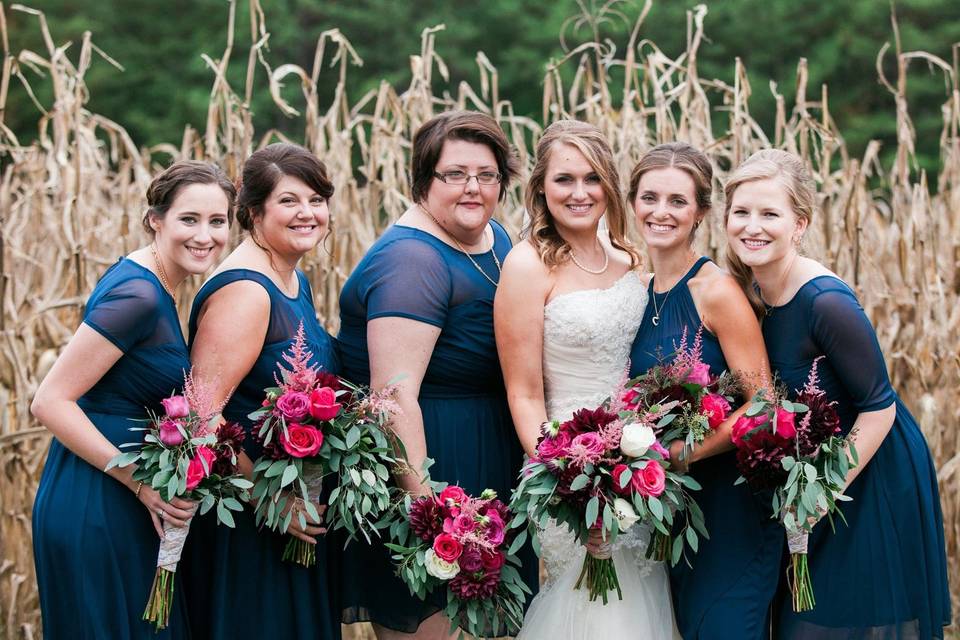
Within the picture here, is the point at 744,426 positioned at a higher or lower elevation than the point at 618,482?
higher

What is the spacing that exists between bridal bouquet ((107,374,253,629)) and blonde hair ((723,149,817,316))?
1786 mm

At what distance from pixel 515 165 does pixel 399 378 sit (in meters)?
0.93

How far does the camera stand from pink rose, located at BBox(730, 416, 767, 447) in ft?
11.6

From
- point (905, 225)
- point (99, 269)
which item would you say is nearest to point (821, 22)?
point (905, 225)

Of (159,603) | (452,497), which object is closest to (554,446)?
(452,497)

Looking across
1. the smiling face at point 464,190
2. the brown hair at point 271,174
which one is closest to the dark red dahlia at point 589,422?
the smiling face at point 464,190

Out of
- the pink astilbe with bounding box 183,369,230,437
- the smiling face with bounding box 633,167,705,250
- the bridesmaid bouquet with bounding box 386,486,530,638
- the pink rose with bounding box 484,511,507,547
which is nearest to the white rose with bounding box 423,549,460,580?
the bridesmaid bouquet with bounding box 386,486,530,638

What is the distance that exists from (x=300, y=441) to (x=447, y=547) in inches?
23.5

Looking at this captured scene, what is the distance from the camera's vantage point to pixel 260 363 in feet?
12.6

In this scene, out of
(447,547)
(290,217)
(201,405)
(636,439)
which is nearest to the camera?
(636,439)

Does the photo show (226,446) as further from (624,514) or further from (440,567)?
(624,514)

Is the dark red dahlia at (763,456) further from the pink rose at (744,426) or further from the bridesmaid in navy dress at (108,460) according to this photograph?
the bridesmaid in navy dress at (108,460)

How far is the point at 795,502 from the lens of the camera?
11.5ft

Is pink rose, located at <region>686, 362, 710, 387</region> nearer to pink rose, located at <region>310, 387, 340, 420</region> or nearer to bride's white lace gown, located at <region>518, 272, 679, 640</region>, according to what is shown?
bride's white lace gown, located at <region>518, 272, 679, 640</region>
